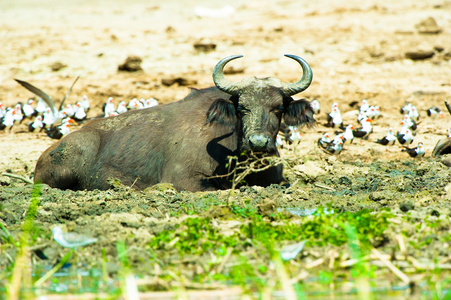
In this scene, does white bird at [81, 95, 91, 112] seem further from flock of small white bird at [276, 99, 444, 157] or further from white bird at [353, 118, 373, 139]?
white bird at [353, 118, 373, 139]

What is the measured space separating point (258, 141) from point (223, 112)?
937mm

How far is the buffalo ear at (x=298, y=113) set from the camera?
7367 mm

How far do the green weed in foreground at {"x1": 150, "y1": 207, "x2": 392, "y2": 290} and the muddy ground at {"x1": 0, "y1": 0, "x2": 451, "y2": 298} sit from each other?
0.08m

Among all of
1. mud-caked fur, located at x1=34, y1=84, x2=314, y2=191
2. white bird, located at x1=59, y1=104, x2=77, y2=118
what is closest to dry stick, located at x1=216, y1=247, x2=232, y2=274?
mud-caked fur, located at x1=34, y1=84, x2=314, y2=191

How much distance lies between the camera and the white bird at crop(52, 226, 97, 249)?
4.81 metres

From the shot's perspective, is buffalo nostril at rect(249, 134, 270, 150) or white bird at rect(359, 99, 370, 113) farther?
white bird at rect(359, 99, 370, 113)

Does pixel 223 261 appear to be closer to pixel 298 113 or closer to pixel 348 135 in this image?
pixel 298 113

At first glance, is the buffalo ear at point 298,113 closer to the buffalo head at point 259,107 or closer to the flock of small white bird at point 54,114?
the buffalo head at point 259,107

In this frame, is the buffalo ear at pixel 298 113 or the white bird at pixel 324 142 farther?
the white bird at pixel 324 142

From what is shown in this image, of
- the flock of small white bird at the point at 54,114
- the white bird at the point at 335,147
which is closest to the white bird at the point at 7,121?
the flock of small white bird at the point at 54,114

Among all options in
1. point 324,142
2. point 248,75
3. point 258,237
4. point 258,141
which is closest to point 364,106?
point 324,142

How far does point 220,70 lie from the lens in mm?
7348

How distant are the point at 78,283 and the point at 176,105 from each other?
442 centimetres

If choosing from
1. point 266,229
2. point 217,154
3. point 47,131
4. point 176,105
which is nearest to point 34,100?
point 47,131
